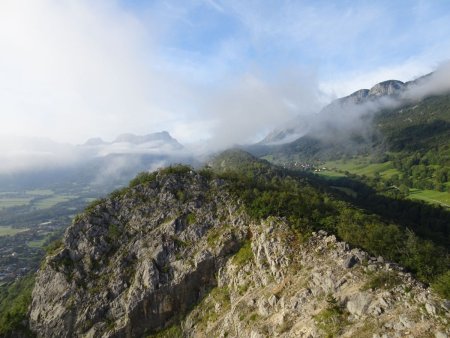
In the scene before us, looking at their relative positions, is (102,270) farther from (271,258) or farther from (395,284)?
(395,284)

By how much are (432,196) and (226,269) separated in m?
145

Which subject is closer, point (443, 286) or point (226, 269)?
point (443, 286)

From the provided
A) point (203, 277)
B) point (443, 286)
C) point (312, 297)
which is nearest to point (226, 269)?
point (203, 277)

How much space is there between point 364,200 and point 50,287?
14465 centimetres

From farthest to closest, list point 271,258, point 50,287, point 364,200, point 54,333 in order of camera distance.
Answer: point 364,200 → point 50,287 → point 54,333 → point 271,258

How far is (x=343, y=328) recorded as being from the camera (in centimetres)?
4178

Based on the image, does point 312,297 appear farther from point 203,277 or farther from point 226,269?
point 203,277

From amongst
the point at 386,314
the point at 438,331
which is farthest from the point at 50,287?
the point at 438,331

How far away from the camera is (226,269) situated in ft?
211

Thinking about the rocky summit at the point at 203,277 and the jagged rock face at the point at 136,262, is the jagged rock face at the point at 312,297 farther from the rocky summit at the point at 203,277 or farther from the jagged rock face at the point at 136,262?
the jagged rock face at the point at 136,262

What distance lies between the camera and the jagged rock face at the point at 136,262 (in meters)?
64.1

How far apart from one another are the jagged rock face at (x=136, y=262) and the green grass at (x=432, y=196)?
414ft

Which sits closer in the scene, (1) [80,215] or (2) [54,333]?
(2) [54,333]

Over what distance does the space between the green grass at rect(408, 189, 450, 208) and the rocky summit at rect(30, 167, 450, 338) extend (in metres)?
124
